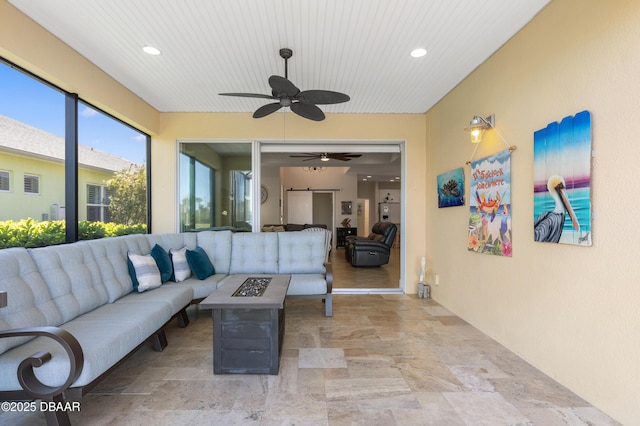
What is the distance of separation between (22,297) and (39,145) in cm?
152

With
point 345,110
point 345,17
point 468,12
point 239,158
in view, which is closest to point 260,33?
point 345,17

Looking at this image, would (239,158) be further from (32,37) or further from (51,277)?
(51,277)

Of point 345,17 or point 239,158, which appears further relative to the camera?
point 239,158

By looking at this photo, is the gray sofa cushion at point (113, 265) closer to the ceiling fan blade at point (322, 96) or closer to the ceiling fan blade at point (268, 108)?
the ceiling fan blade at point (268, 108)

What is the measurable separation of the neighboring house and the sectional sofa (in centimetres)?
53

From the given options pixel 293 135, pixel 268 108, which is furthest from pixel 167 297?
pixel 293 135

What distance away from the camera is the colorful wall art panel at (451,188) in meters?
3.48

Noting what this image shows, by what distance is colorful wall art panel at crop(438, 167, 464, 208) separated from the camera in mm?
3479

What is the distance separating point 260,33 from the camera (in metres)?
2.55

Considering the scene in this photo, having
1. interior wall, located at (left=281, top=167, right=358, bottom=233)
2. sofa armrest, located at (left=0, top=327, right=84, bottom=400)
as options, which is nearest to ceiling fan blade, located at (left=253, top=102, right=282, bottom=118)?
sofa armrest, located at (left=0, top=327, right=84, bottom=400)

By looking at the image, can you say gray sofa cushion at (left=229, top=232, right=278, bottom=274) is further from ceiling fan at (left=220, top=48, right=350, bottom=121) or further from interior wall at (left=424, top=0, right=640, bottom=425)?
interior wall at (left=424, top=0, right=640, bottom=425)

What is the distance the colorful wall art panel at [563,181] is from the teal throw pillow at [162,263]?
3.48 metres

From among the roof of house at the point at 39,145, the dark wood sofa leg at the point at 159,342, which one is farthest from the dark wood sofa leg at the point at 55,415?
the roof of house at the point at 39,145

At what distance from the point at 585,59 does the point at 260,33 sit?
92.2 inches
